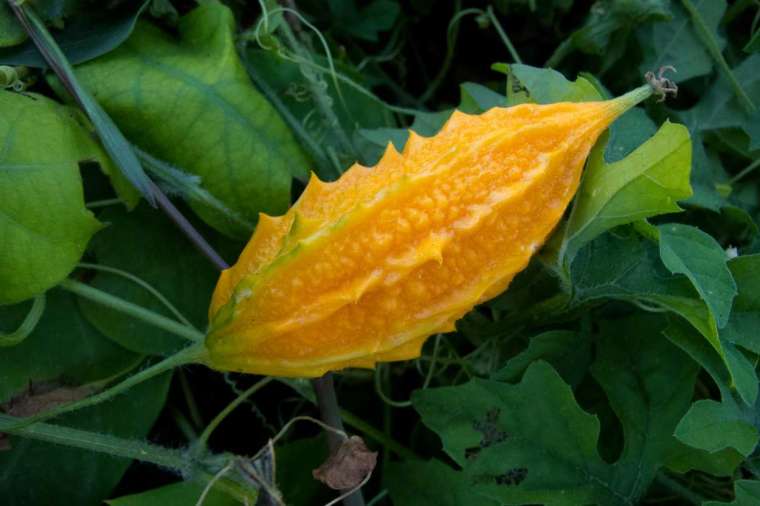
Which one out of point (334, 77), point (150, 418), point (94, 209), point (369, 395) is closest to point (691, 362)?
point (369, 395)

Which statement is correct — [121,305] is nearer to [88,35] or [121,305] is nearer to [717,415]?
[88,35]

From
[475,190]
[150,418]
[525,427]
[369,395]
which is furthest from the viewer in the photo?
[369,395]

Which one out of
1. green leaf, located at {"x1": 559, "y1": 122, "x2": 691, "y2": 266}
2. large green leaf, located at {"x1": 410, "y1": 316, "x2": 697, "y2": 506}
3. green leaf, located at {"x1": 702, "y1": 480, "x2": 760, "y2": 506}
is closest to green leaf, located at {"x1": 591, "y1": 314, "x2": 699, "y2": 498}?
large green leaf, located at {"x1": 410, "y1": 316, "x2": 697, "y2": 506}

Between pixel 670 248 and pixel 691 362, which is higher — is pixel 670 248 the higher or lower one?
the higher one

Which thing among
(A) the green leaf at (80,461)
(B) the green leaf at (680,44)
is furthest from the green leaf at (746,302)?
(A) the green leaf at (80,461)

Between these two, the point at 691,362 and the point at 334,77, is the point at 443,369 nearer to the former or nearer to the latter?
the point at 691,362
